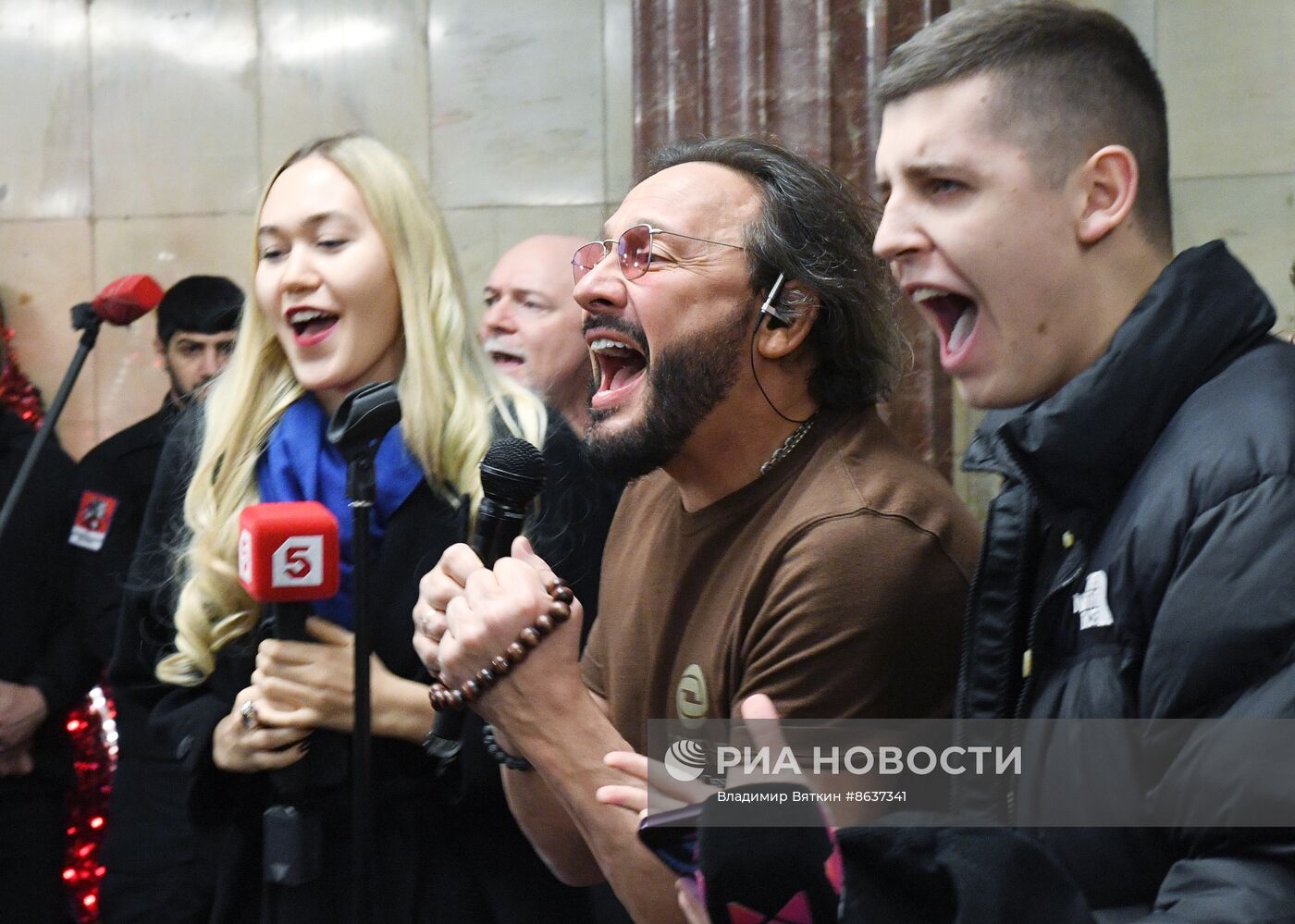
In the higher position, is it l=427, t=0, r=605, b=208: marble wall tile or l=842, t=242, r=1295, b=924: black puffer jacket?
l=427, t=0, r=605, b=208: marble wall tile

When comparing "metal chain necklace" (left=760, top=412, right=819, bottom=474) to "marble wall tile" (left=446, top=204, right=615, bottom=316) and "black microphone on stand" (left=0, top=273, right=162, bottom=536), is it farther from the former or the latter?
"marble wall tile" (left=446, top=204, right=615, bottom=316)

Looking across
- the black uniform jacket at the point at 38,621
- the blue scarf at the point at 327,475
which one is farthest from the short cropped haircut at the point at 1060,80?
the black uniform jacket at the point at 38,621

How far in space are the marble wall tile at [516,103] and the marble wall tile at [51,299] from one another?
1.54 metres

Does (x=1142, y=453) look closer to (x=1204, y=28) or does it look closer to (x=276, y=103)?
(x=1204, y=28)

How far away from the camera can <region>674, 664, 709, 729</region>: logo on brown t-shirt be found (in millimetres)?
2084

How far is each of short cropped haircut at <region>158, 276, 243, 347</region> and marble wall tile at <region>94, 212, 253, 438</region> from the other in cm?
81

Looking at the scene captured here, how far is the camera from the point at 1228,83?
426 centimetres

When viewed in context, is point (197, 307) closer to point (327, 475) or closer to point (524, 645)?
point (327, 475)

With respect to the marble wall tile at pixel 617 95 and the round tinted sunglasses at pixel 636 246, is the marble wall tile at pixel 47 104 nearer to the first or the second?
the marble wall tile at pixel 617 95

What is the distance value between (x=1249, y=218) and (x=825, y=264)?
8.02ft

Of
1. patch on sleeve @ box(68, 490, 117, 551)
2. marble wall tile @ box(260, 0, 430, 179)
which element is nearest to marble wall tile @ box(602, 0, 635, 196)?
marble wall tile @ box(260, 0, 430, 179)

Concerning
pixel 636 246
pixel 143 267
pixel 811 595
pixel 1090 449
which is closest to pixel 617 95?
pixel 143 267

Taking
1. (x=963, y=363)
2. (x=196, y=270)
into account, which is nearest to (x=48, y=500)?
(x=196, y=270)

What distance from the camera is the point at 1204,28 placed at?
169 inches
